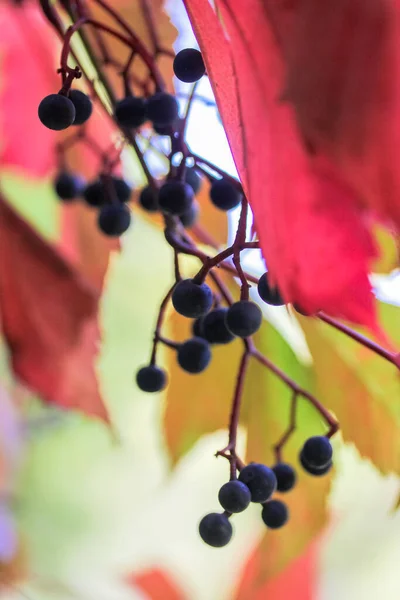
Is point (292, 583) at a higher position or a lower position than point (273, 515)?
higher

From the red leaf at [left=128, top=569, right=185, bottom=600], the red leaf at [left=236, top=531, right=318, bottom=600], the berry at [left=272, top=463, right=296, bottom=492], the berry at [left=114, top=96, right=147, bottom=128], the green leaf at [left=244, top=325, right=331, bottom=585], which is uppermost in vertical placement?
the red leaf at [left=236, top=531, right=318, bottom=600]

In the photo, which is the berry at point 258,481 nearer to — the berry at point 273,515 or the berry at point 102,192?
the berry at point 273,515

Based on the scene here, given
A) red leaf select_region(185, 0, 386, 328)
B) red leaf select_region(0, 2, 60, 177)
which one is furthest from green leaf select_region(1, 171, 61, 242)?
red leaf select_region(185, 0, 386, 328)

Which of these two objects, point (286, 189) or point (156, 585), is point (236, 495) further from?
point (156, 585)

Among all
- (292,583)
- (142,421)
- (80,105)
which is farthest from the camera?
(142,421)

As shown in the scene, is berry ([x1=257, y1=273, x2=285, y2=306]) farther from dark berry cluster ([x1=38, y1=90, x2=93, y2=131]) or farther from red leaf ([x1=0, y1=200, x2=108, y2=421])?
red leaf ([x1=0, y1=200, x2=108, y2=421])

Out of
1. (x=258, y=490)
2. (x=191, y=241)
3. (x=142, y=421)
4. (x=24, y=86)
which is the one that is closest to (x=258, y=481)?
(x=258, y=490)
